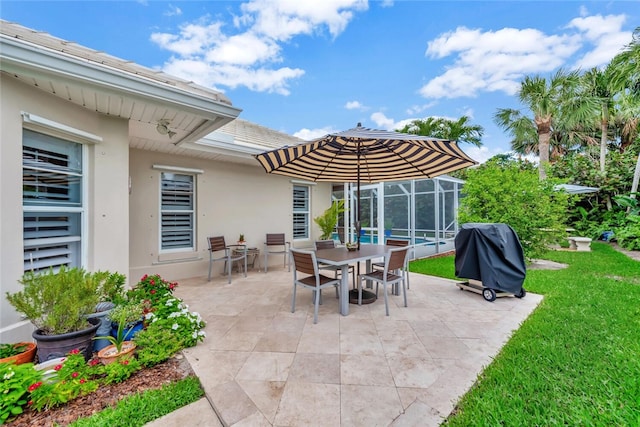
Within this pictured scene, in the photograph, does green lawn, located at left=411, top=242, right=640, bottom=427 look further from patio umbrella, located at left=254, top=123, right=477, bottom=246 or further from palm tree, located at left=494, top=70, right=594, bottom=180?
palm tree, located at left=494, top=70, right=594, bottom=180

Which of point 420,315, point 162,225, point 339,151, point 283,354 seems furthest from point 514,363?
point 162,225

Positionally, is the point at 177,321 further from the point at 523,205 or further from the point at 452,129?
the point at 452,129

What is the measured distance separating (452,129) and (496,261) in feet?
33.1

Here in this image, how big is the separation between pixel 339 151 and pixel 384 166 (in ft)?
3.79

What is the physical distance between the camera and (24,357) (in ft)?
7.72

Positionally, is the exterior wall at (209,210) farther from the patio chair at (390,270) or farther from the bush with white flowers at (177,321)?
the patio chair at (390,270)

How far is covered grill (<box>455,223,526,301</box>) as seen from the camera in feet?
14.6

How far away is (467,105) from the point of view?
13.4 m

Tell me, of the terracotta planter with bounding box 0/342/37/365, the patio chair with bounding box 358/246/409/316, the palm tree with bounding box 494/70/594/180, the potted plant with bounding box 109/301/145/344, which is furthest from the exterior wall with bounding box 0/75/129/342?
the palm tree with bounding box 494/70/594/180

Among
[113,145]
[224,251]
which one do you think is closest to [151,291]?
[113,145]

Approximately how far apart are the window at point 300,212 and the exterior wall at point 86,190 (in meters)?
5.27

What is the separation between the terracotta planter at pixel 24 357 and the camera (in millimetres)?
2227

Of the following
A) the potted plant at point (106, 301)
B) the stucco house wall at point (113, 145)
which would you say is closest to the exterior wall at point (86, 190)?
the stucco house wall at point (113, 145)

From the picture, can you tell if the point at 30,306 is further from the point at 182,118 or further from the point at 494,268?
the point at 494,268
